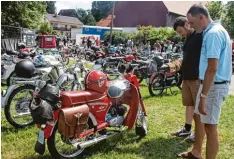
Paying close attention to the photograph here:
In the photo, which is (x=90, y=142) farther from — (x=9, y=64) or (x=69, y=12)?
(x=69, y=12)

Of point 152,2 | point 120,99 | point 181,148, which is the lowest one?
point 181,148

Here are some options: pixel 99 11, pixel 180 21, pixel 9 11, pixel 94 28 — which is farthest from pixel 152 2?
pixel 180 21

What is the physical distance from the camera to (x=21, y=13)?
21391mm

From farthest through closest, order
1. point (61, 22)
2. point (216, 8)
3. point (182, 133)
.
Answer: point (61, 22) < point (216, 8) < point (182, 133)

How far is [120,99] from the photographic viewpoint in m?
4.18

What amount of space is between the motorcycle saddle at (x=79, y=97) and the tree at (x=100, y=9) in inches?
2962

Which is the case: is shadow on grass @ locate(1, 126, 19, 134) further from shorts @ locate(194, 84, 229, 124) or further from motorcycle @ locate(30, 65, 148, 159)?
shorts @ locate(194, 84, 229, 124)

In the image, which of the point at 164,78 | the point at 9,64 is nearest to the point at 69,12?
the point at 9,64

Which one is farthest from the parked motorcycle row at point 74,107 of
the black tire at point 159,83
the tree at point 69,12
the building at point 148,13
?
the tree at point 69,12

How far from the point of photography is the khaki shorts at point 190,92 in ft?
13.6

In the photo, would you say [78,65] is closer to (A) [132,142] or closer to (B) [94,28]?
(A) [132,142]

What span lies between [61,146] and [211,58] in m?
2.02

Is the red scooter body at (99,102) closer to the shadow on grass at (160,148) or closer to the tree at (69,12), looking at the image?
the shadow on grass at (160,148)

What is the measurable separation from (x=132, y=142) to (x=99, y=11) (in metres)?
76.8
